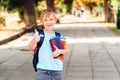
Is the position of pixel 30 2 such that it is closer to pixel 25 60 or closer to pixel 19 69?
pixel 25 60

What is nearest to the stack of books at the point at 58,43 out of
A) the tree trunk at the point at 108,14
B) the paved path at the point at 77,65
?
the paved path at the point at 77,65

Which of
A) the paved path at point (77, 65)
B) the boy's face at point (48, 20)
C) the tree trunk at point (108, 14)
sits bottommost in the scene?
the tree trunk at point (108, 14)

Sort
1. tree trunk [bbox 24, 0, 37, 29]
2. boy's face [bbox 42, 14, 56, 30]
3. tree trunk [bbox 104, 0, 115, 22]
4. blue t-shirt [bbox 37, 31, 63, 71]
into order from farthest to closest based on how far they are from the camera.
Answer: tree trunk [bbox 104, 0, 115, 22] → tree trunk [bbox 24, 0, 37, 29] → blue t-shirt [bbox 37, 31, 63, 71] → boy's face [bbox 42, 14, 56, 30]

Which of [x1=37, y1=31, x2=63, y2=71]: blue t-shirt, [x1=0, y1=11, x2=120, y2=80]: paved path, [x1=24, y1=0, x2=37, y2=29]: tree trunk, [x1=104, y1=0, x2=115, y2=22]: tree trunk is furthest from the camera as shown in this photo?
[x1=104, y1=0, x2=115, y2=22]: tree trunk

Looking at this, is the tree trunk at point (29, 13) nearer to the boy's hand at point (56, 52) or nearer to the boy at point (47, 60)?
the boy at point (47, 60)

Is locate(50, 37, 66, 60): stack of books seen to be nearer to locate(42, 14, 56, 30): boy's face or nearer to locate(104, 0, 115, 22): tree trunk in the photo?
locate(42, 14, 56, 30): boy's face

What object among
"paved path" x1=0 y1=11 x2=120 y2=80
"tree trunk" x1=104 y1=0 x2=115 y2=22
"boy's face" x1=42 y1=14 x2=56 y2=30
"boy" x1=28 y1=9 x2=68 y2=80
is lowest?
"tree trunk" x1=104 y1=0 x2=115 y2=22

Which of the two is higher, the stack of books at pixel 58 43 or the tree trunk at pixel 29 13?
the stack of books at pixel 58 43

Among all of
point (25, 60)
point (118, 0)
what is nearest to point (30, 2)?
point (118, 0)

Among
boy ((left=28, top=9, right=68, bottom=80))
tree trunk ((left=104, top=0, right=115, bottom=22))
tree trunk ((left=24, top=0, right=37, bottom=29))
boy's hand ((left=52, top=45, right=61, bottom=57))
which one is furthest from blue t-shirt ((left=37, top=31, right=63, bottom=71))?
tree trunk ((left=104, top=0, right=115, bottom=22))

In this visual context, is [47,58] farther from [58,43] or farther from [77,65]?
[77,65]

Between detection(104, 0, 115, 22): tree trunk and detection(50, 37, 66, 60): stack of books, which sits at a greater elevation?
detection(50, 37, 66, 60): stack of books

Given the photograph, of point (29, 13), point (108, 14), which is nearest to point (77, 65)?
point (29, 13)

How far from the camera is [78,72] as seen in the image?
35.8ft
